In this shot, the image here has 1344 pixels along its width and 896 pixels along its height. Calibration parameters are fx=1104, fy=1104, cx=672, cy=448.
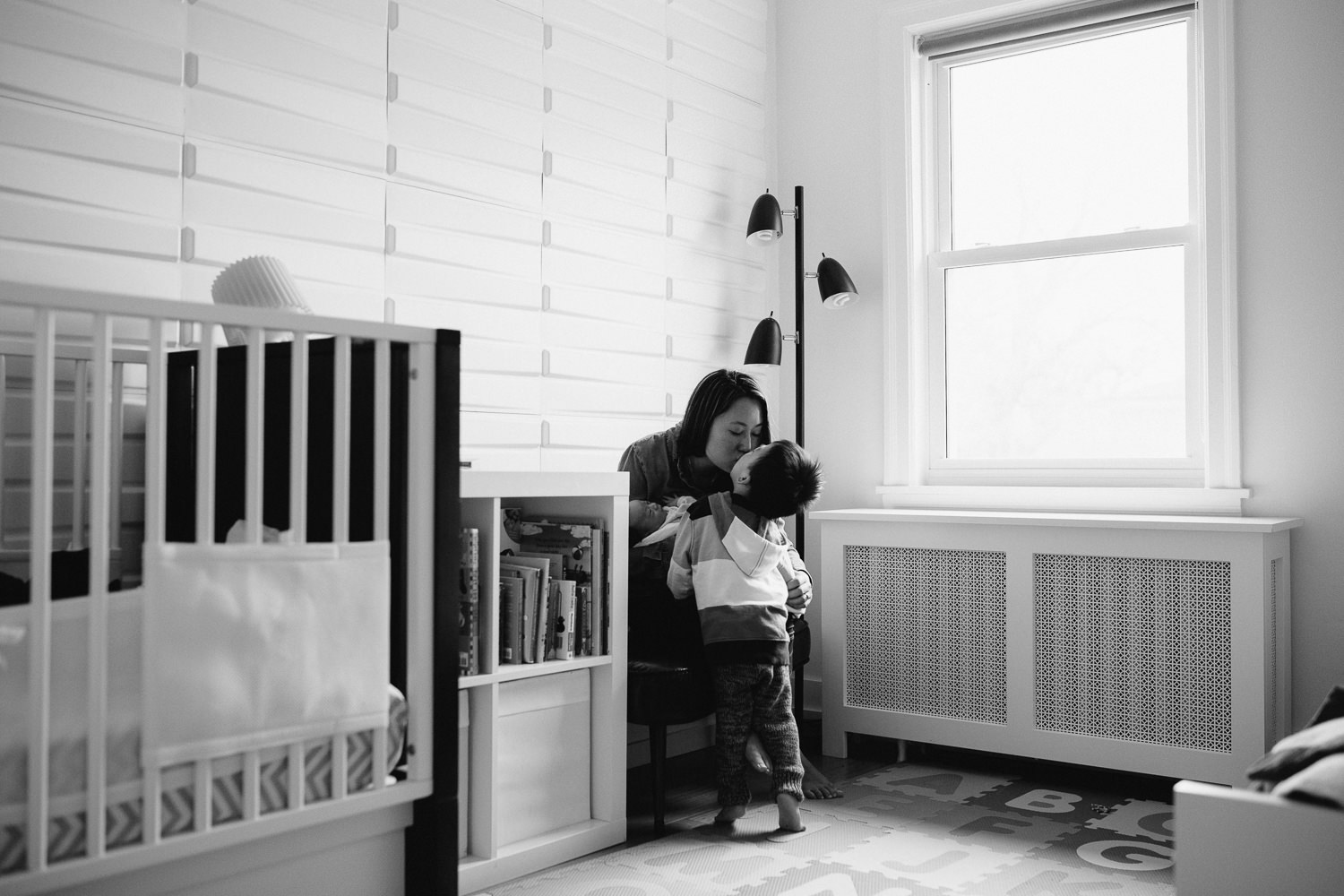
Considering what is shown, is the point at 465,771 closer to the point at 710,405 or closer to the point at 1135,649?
the point at 710,405

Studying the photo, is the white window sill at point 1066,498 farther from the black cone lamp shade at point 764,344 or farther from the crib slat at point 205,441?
the crib slat at point 205,441

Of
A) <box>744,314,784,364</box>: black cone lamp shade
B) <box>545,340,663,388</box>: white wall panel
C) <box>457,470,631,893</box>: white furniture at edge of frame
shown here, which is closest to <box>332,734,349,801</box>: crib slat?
<box>457,470,631,893</box>: white furniture at edge of frame

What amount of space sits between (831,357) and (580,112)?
109 centimetres

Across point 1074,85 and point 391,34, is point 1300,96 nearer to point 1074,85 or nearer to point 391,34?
point 1074,85

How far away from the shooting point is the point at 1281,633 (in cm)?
261

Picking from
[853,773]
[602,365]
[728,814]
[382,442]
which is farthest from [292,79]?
[853,773]

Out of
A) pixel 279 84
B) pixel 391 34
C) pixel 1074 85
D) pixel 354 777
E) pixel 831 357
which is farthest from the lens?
pixel 831 357

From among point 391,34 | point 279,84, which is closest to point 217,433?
point 279,84

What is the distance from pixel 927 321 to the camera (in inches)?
132

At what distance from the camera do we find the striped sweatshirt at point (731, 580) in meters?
2.36

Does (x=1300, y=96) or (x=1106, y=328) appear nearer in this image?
(x=1300, y=96)

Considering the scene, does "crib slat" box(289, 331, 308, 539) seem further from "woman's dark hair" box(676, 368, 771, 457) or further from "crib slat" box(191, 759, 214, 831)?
"woman's dark hair" box(676, 368, 771, 457)

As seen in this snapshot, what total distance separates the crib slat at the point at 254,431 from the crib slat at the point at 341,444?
0.10 m

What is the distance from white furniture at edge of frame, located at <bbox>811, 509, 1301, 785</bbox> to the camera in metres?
2.50
